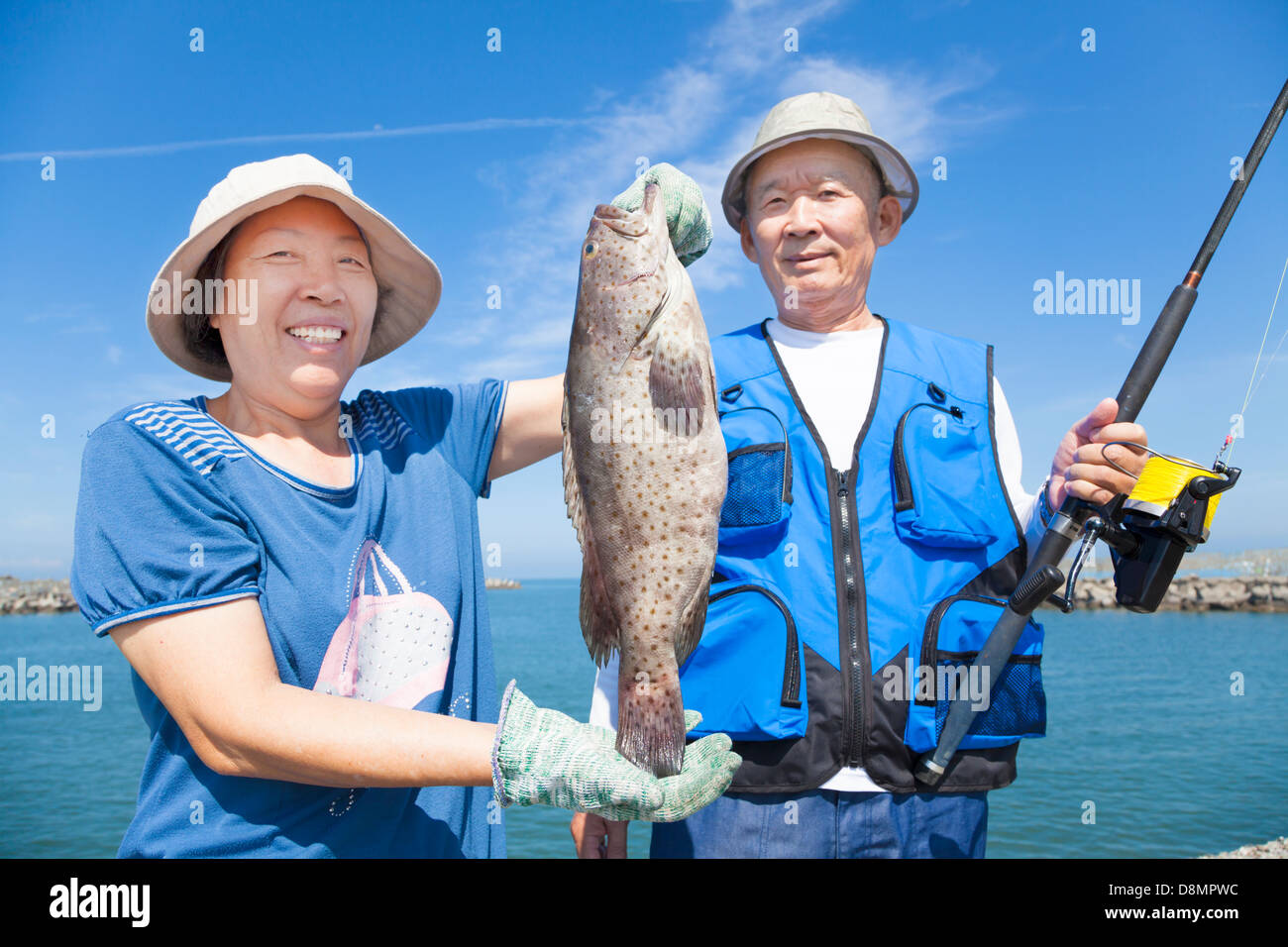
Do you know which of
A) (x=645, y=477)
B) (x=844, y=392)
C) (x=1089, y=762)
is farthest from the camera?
(x=1089, y=762)

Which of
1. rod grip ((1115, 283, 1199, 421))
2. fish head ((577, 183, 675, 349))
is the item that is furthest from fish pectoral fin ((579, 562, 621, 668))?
rod grip ((1115, 283, 1199, 421))

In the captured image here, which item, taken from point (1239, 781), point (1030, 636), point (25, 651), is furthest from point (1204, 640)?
point (25, 651)

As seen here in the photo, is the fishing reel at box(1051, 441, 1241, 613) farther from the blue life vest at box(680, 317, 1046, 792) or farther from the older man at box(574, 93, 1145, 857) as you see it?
the blue life vest at box(680, 317, 1046, 792)

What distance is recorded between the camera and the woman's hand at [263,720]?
2.00m

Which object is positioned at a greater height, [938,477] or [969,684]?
[938,477]

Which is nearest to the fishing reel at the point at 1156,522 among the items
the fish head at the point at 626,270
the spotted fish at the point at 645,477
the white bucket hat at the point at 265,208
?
the spotted fish at the point at 645,477

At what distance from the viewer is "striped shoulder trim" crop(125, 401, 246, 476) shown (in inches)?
87.3

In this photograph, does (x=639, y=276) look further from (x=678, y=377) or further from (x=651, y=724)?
(x=651, y=724)

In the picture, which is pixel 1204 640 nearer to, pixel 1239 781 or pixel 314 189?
pixel 1239 781

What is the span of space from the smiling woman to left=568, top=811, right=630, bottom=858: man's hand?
536 millimetres

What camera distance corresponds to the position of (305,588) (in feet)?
7.39

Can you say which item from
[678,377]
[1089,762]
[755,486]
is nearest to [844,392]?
[755,486]

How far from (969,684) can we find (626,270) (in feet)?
6.74
